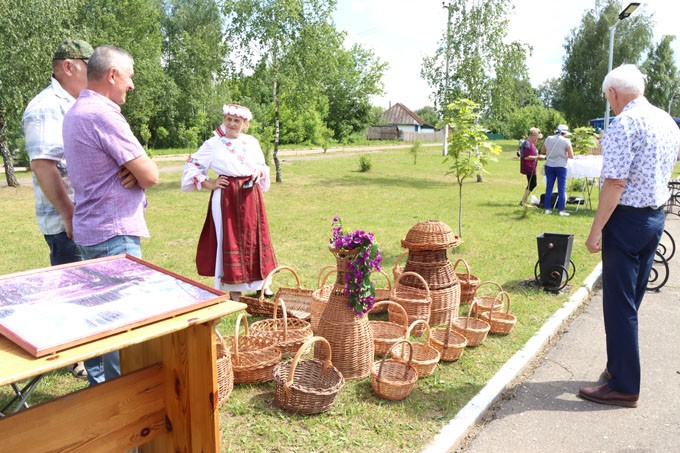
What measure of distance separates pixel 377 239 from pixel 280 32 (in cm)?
949

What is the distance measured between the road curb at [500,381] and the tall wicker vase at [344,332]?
0.82 metres

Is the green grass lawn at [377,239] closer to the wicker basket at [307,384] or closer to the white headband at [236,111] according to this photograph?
the wicker basket at [307,384]

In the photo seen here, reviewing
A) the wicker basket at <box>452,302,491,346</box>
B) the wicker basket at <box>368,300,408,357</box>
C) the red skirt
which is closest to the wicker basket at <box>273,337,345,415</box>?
the wicker basket at <box>368,300,408,357</box>

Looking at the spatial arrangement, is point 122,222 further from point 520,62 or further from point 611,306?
point 520,62

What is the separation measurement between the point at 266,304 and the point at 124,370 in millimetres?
2497

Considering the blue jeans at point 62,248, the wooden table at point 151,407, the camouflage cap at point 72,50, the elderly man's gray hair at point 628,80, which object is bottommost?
the wooden table at point 151,407

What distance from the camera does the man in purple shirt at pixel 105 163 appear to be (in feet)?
9.29

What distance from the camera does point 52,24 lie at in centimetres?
1452

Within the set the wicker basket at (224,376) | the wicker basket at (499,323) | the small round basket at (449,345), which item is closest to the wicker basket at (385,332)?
the small round basket at (449,345)

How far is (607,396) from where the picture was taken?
379cm

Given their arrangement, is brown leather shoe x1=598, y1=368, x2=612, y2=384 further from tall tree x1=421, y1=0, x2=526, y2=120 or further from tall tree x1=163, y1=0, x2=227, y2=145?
tall tree x1=163, y1=0, x2=227, y2=145

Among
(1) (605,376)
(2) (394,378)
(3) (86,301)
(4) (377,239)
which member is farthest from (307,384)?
(4) (377,239)

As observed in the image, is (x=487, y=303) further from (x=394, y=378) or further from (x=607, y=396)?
(x=394, y=378)

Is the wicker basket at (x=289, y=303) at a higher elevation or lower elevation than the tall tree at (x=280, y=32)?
lower
